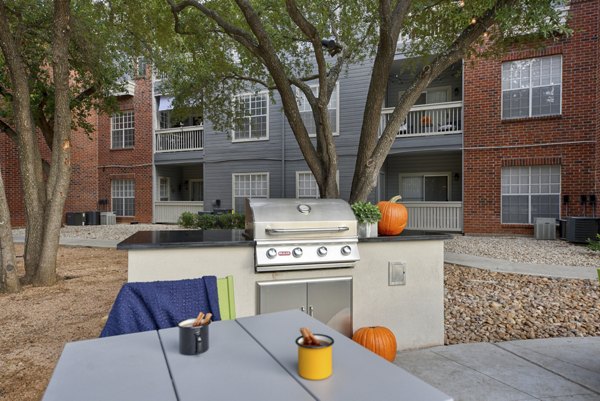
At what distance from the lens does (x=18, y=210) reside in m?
15.4

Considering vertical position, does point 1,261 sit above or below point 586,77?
below

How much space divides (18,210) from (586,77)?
19534 millimetres

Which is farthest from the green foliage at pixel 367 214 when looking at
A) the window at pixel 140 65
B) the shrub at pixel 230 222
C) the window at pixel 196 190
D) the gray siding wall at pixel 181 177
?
the window at pixel 196 190

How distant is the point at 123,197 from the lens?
1786 cm

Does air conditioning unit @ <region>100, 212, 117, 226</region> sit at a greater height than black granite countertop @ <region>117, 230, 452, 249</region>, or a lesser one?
lesser

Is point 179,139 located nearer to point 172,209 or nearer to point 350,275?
point 172,209

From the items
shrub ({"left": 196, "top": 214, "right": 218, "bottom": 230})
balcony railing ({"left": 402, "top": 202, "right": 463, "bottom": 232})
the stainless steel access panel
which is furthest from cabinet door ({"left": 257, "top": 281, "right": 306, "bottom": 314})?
balcony railing ({"left": 402, "top": 202, "right": 463, "bottom": 232})

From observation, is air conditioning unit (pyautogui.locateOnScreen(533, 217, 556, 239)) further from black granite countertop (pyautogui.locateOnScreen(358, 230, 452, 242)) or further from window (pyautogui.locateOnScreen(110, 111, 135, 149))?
window (pyautogui.locateOnScreen(110, 111, 135, 149))

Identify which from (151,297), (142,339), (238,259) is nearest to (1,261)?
(238,259)

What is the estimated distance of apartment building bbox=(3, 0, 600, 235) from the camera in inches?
428

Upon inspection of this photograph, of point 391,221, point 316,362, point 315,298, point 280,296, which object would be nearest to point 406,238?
point 391,221

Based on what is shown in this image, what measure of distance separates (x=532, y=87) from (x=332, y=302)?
11.0 meters

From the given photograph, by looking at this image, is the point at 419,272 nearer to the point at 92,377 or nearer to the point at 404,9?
the point at 92,377

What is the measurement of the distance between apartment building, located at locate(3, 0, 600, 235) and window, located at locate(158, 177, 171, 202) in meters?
0.45
